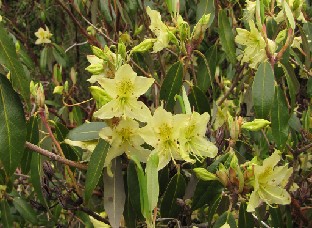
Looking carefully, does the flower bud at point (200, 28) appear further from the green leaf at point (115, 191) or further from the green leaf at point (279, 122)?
the green leaf at point (115, 191)

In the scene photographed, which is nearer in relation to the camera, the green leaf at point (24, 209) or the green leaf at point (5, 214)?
the green leaf at point (5, 214)

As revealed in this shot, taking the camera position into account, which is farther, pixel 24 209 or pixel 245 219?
pixel 24 209

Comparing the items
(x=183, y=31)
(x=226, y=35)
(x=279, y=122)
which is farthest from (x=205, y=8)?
(x=279, y=122)

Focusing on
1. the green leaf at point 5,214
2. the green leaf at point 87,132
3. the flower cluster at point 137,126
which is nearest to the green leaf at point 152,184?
the flower cluster at point 137,126

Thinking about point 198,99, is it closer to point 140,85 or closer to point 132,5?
point 140,85

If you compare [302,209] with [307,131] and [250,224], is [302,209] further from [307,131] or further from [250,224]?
[250,224]

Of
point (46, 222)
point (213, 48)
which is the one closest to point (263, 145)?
point (213, 48)

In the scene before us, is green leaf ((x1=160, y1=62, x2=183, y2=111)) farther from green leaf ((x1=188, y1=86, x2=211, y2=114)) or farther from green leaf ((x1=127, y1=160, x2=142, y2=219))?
green leaf ((x1=127, y1=160, x2=142, y2=219))
